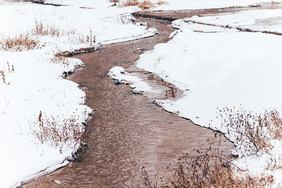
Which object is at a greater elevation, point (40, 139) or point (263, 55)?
point (263, 55)

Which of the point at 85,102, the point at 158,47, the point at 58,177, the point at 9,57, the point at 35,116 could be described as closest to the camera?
the point at 58,177

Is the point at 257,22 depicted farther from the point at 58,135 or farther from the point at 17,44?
the point at 58,135

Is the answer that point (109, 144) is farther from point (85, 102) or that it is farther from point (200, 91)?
point (200, 91)

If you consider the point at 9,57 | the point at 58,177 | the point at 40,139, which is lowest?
the point at 58,177

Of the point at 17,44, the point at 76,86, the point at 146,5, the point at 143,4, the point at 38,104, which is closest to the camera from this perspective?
the point at 38,104

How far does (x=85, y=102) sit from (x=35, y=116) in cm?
214

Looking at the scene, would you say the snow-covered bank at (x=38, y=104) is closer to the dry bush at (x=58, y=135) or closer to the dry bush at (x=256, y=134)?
the dry bush at (x=58, y=135)

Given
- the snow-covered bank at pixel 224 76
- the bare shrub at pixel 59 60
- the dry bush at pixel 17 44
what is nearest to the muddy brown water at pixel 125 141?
the snow-covered bank at pixel 224 76

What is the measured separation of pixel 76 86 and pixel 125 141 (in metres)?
4.58

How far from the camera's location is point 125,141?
7.11 meters

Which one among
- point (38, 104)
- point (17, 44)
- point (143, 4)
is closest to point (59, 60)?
point (17, 44)

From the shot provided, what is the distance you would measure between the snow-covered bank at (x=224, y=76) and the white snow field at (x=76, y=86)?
0.03 metres

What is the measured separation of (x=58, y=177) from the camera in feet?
19.0

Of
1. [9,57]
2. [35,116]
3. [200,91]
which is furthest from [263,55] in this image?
[9,57]
